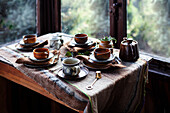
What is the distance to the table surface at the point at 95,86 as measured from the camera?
112 centimetres

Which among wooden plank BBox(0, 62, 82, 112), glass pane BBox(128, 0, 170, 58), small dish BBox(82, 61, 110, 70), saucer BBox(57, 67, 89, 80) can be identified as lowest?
wooden plank BBox(0, 62, 82, 112)

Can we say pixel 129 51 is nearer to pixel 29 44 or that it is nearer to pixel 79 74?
pixel 79 74

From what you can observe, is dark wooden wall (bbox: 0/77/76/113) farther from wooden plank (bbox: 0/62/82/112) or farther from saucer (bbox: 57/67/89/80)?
saucer (bbox: 57/67/89/80)

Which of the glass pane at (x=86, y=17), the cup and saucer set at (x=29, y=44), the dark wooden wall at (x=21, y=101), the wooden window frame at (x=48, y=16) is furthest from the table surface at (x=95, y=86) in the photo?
the wooden window frame at (x=48, y=16)

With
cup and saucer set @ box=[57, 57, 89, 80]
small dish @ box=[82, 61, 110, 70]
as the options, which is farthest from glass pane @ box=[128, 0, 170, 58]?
cup and saucer set @ box=[57, 57, 89, 80]

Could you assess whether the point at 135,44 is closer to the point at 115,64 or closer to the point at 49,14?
the point at 115,64

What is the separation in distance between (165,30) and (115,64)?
702 millimetres

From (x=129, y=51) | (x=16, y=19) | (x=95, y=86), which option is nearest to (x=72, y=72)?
(x=95, y=86)

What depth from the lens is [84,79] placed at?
1249mm

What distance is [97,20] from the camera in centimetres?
224

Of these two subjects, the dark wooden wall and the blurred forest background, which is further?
the dark wooden wall

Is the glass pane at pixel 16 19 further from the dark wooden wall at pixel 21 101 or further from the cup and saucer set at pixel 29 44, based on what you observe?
the cup and saucer set at pixel 29 44

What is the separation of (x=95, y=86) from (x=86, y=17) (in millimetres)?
1295

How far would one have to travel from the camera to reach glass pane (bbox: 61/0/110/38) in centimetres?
217
